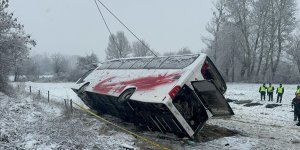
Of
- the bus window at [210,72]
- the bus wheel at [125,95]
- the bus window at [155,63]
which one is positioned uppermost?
the bus window at [155,63]

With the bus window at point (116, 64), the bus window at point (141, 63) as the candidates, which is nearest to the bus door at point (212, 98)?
the bus window at point (141, 63)

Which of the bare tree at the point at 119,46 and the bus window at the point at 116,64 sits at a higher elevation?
the bare tree at the point at 119,46

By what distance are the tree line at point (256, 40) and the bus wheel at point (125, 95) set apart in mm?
30699

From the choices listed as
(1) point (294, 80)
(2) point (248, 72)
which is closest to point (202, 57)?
(1) point (294, 80)

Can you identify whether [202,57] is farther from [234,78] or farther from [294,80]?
[234,78]

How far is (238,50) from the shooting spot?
44.0 m

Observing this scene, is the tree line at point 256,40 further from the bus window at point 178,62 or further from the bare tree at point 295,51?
the bus window at point 178,62

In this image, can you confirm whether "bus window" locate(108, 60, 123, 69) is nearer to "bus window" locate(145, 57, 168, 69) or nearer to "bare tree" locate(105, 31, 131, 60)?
"bus window" locate(145, 57, 168, 69)

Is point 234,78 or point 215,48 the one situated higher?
point 215,48

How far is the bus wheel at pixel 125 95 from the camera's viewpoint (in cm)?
1085

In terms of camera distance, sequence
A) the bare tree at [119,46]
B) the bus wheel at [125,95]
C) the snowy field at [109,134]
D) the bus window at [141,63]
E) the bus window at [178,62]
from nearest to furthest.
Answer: the snowy field at [109,134]
the bus window at [178,62]
the bus wheel at [125,95]
the bus window at [141,63]
the bare tree at [119,46]

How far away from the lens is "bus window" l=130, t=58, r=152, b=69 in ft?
41.3

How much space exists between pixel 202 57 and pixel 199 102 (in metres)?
1.44

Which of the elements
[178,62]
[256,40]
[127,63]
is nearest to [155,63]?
[178,62]
